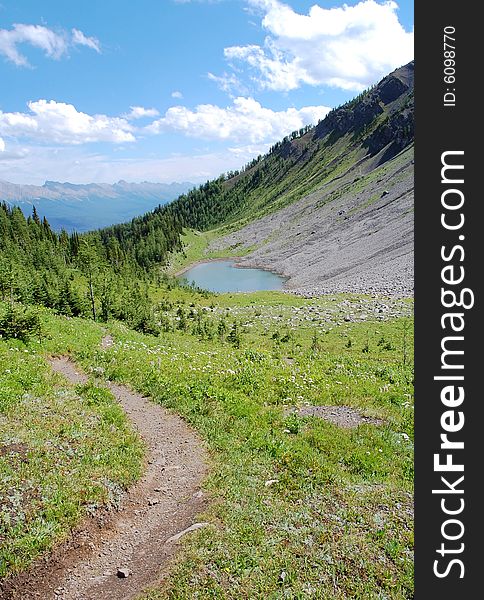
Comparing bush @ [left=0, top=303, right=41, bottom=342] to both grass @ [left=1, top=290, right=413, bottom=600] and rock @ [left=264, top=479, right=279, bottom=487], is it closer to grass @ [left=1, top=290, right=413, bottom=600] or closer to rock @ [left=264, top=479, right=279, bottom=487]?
grass @ [left=1, top=290, right=413, bottom=600]

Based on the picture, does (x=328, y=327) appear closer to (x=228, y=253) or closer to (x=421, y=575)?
(x=421, y=575)

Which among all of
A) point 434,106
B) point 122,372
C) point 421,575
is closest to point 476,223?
point 434,106

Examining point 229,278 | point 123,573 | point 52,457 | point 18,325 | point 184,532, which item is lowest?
point 123,573

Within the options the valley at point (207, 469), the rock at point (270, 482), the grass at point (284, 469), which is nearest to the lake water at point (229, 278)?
the valley at point (207, 469)

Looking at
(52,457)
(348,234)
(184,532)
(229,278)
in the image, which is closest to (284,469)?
(184,532)

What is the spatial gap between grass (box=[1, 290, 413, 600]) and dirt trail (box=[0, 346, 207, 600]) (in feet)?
2.05

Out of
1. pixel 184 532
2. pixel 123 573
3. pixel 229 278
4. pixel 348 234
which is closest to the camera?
pixel 123 573

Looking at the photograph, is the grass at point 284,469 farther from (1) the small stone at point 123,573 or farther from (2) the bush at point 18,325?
(2) the bush at point 18,325

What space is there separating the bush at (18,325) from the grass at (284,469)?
3.97 feet

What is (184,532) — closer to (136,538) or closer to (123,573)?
(136,538)

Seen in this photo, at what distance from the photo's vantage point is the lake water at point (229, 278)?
369 feet

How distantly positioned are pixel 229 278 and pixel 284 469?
390ft

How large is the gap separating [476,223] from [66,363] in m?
21.5

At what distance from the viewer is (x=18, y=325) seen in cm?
2302
